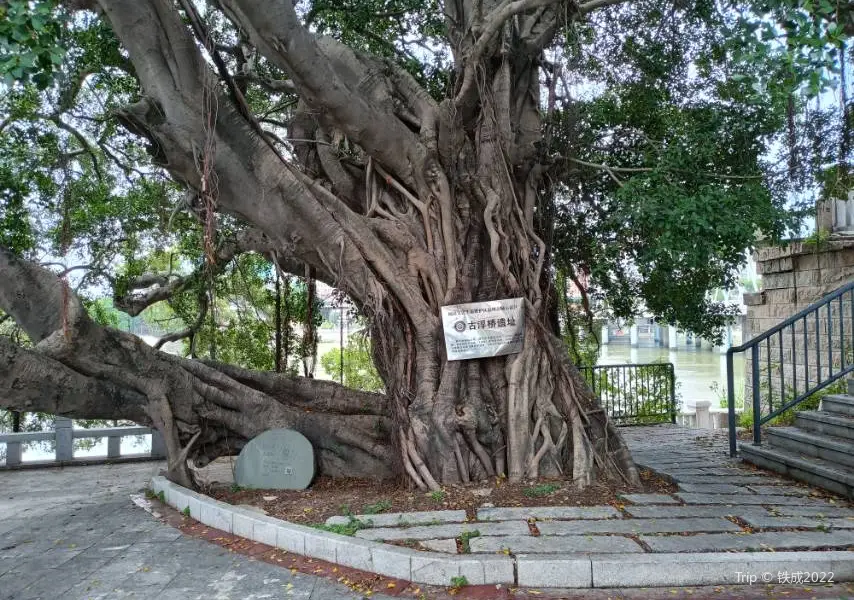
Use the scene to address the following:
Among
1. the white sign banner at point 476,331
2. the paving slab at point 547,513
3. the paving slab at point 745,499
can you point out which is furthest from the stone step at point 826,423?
the white sign banner at point 476,331

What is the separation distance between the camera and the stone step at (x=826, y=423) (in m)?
6.49

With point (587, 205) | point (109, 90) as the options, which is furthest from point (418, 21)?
point (109, 90)

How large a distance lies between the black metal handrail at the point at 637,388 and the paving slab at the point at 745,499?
6012mm

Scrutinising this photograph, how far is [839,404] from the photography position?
23.2 feet

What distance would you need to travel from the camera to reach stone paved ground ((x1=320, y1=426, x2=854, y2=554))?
14.6 ft

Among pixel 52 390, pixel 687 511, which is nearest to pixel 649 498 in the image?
pixel 687 511

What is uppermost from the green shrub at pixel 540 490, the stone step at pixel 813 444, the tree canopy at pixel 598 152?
the tree canopy at pixel 598 152

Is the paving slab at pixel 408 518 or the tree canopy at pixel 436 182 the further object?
the tree canopy at pixel 436 182

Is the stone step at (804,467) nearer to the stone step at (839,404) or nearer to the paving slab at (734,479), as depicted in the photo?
the paving slab at (734,479)

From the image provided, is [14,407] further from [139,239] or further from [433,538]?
[139,239]

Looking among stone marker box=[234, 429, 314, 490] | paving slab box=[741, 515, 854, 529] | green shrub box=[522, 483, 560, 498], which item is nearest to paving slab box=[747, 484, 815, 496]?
paving slab box=[741, 515, 854, 529]

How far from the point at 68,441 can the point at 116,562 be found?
19.6 feet

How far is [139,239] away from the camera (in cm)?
1145

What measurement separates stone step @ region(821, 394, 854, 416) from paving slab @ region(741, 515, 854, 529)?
7.98ft
